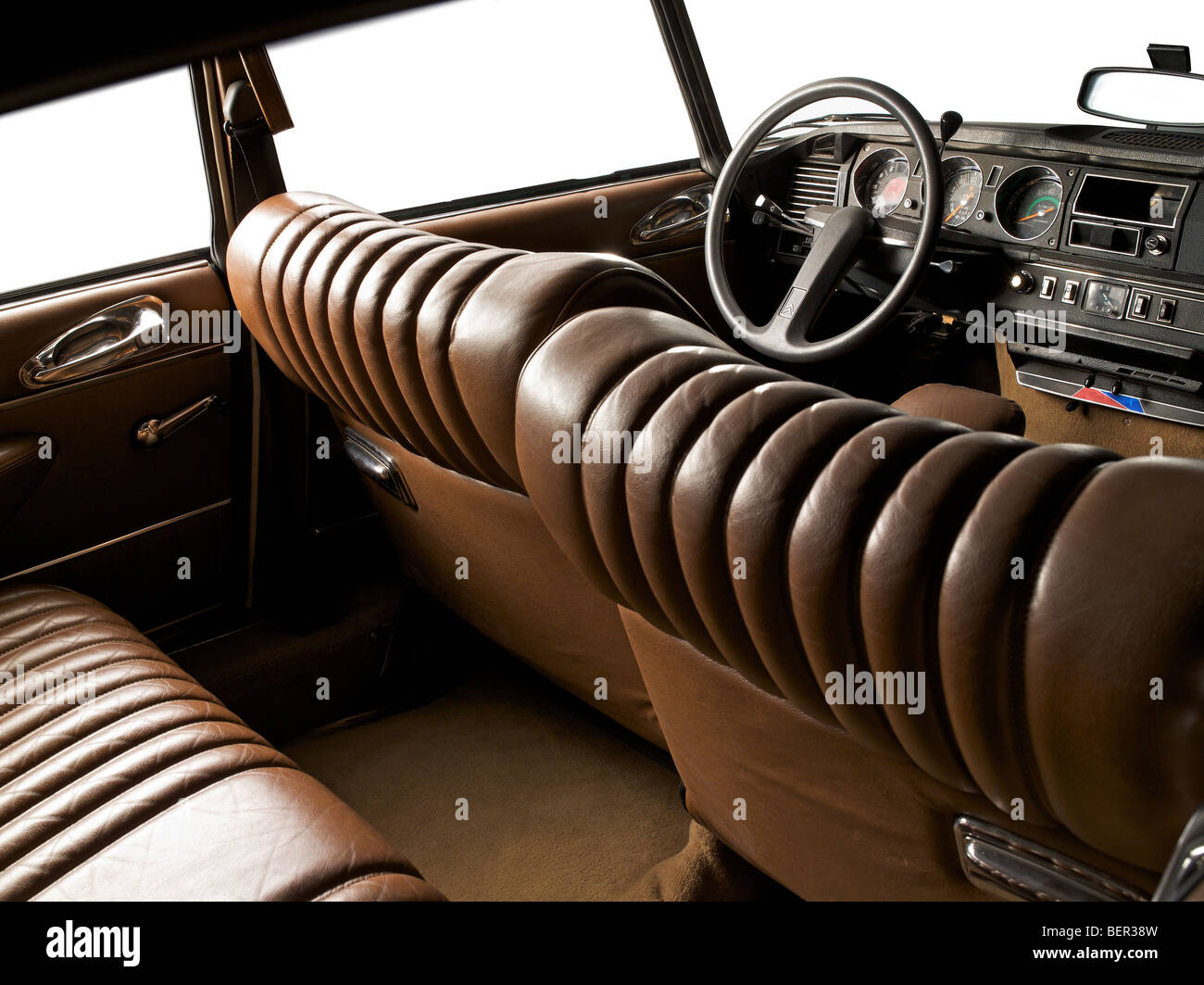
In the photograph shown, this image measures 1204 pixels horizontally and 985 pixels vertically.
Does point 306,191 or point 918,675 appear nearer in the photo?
point 918,675

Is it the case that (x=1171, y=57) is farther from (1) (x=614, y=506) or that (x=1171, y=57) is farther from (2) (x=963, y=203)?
(1) (x=614, y=506)

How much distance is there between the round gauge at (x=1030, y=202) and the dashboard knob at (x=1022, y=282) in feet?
0.25

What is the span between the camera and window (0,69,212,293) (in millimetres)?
1852

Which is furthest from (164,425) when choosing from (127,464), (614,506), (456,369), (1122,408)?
(1122,408)

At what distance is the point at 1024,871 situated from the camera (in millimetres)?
831

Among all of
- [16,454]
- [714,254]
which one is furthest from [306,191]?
[714,254]

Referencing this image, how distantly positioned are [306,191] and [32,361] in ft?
1.92

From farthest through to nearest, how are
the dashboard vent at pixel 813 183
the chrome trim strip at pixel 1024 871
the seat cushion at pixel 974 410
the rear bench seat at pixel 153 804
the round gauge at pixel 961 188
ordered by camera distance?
the dashboard vent at pixel 813 183 < the round gauge at pixel 961 188 < the seat cushion at pixel 974 410 < the rear bench seat at pixel 153 804 < the chrome trim strip at pixel 1024 871

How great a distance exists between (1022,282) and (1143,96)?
42 cm

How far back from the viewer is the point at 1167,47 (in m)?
1.71

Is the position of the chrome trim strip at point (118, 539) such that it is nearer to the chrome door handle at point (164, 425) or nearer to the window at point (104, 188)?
the chrome door handle at point (164, 425)

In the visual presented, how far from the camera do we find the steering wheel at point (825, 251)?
1838 mm

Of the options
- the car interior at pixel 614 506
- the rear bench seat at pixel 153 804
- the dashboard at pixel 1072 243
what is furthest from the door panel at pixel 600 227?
the rear bench seat at pixel 153 804
